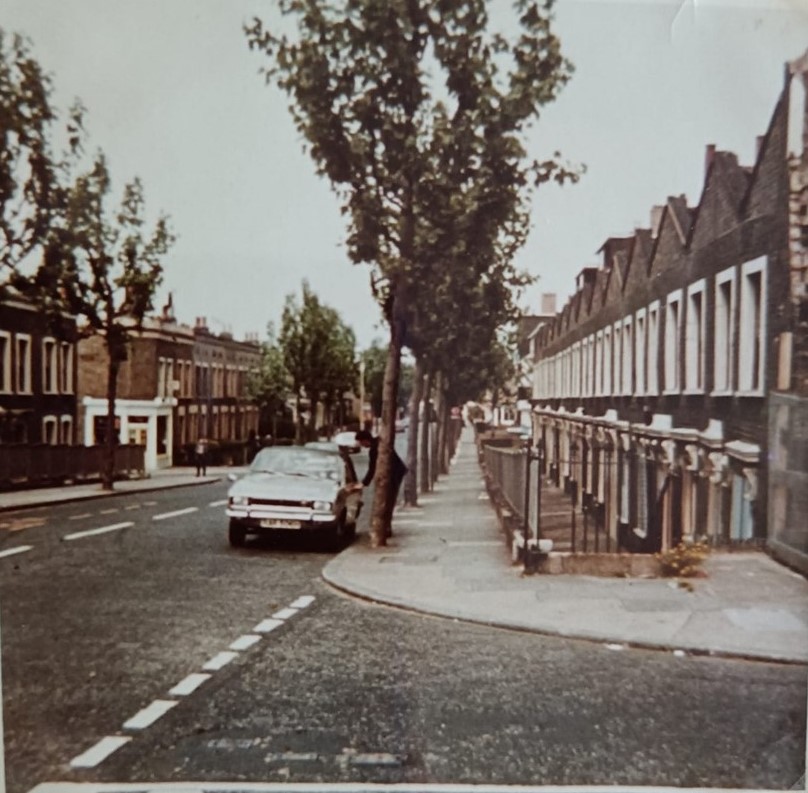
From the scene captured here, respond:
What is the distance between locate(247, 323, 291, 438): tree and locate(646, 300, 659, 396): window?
1.74 m

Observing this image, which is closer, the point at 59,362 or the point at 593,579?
the point at 59,362

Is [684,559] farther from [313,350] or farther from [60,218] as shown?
[60,218]

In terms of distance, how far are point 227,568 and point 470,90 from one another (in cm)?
274

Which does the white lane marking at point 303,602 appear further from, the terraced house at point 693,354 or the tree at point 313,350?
the terraced house at point 693,354

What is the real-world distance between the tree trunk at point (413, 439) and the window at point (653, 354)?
4.64 ft

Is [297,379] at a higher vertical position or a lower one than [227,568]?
higher

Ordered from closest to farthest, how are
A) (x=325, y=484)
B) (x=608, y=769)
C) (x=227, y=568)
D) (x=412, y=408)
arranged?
(x=608, y=769), (x=227, y=568), (x=412, y=408), (x=325, y=484)

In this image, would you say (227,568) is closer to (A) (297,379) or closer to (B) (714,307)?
(A) (297,379)

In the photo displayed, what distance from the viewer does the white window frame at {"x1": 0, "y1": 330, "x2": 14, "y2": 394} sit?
13.1 ft

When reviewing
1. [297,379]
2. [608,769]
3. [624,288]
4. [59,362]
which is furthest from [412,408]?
[608,769]

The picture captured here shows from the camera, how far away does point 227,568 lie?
4891 mm

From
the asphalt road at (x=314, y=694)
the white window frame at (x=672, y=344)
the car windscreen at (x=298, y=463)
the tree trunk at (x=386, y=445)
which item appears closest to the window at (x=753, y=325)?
the white window frame at (x=672, y=344)

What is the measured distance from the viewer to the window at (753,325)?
419 cm

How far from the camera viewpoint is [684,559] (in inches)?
175
